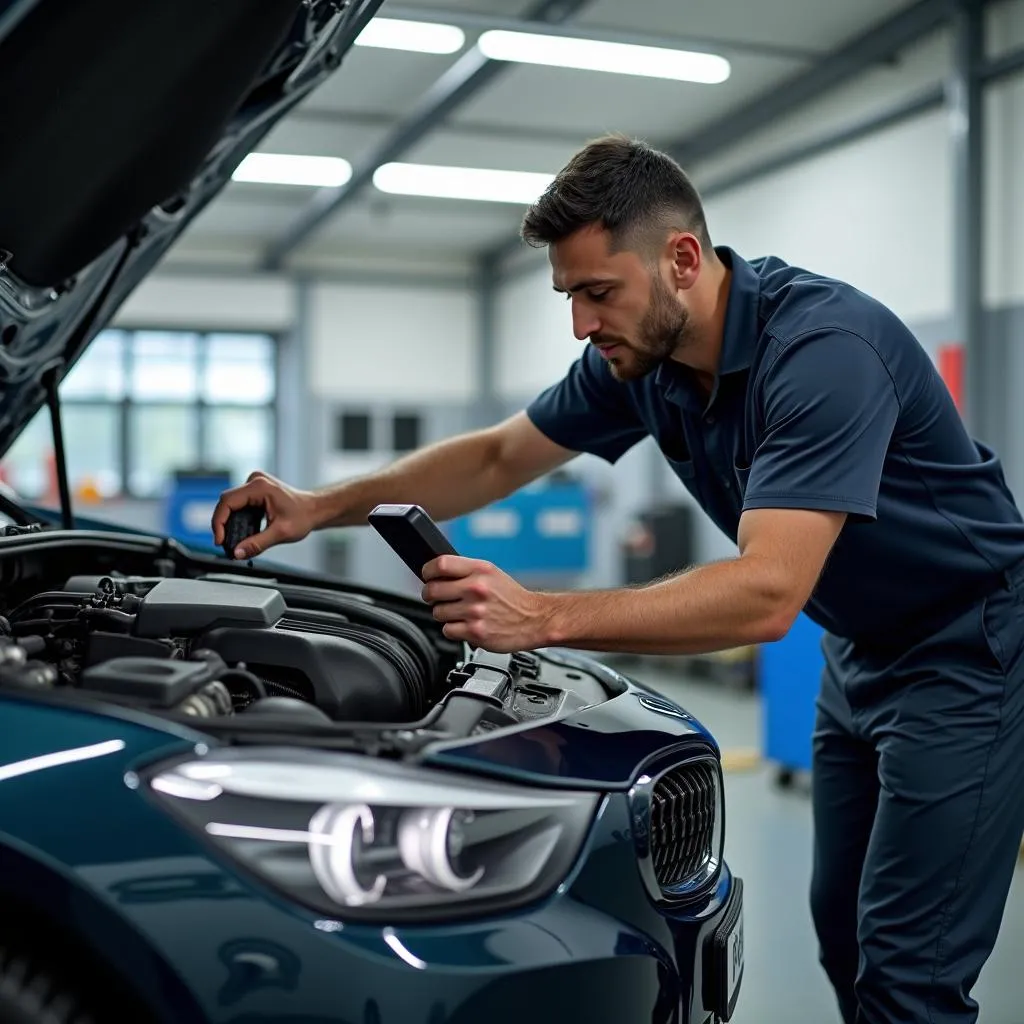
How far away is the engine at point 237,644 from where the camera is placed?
1.46 m

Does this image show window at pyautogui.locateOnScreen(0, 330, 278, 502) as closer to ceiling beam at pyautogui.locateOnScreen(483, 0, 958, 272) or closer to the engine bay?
ceiling beam at pyautogui.locateOnScreen(483, 0, 958, 272)

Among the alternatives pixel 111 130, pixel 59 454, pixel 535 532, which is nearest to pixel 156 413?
pixel 535 532

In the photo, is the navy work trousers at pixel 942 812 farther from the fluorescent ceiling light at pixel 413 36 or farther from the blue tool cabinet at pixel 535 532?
the blue tool cabinet at pixel 535 532

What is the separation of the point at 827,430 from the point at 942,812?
0.58 m

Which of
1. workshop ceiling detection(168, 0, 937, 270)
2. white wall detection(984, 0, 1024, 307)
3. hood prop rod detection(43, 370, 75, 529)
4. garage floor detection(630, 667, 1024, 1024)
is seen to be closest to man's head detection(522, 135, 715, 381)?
hood prop rod detection(43, 370, 75, 529)

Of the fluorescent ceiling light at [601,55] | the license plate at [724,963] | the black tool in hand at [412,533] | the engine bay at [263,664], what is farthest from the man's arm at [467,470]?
the fluorescent ceiling light at [601,55]

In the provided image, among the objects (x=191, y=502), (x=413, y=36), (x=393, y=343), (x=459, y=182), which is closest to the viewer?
(x=413, y=36)

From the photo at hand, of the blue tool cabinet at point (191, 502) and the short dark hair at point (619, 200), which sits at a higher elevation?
the short dark hair at point (619, 200)

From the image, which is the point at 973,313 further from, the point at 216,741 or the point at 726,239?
the point at 216,741

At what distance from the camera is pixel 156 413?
11.7 metres

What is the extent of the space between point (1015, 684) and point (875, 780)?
0.30 metres

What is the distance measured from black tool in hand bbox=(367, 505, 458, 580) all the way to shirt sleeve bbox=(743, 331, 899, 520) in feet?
1.37

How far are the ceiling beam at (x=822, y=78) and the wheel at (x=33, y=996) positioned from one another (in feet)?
19.5

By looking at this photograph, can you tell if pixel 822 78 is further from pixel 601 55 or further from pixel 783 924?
pixel 783 924
